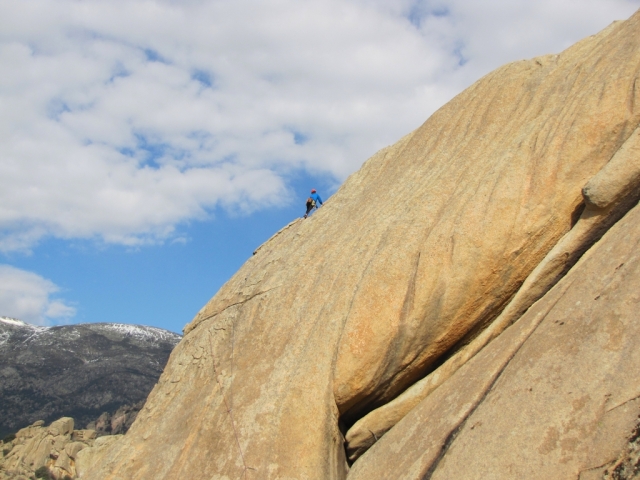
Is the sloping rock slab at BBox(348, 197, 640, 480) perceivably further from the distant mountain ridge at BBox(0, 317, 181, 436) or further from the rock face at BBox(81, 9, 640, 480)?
the distant mountain ridge at BBox(0, 317, 181, 436)

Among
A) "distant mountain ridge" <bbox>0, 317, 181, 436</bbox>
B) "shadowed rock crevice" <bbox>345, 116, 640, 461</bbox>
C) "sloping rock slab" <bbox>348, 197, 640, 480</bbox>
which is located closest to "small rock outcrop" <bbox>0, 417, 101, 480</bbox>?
"distant mountain ridge" <bbox>0, 317, 181, 436</bbox>

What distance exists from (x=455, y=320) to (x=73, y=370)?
96553mm

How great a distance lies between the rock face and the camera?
871 cm

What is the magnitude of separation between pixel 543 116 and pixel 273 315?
23.4 feet

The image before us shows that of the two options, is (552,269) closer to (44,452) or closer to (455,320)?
(455,320)

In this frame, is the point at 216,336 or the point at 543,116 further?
the point at 216,336

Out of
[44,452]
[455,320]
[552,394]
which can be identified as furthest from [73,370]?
[552,394]

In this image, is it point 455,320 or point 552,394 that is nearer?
point 552,394

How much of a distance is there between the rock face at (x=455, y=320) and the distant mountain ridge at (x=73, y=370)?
241 ft

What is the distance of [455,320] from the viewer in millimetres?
11875

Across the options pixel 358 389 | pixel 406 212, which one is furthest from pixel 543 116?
pixel 358 389

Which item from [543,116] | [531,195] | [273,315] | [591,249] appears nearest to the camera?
[591,249]

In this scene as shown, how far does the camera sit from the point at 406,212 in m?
13.5

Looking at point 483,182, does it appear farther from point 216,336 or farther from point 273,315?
point 216,336
